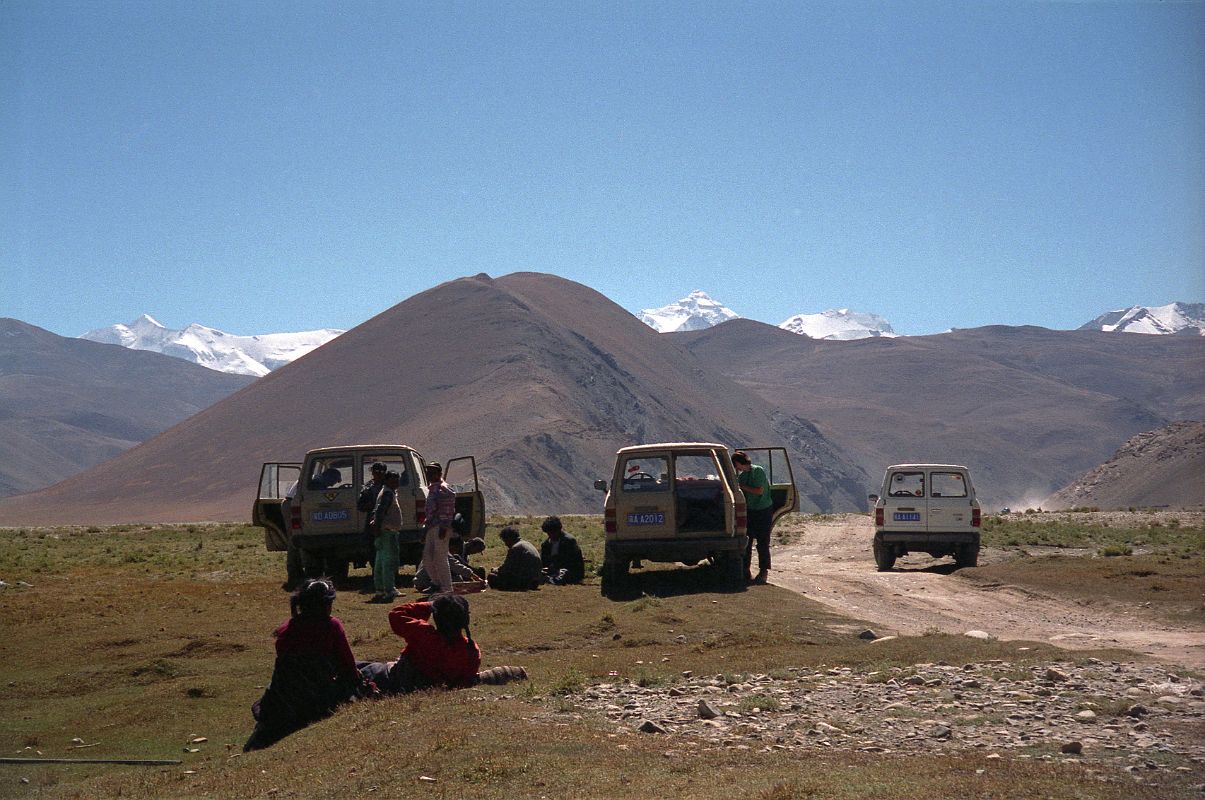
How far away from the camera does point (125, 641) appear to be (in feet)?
44.6

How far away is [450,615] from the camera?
968 centimetres

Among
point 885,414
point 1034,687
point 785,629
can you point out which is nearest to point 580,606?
point 785,629

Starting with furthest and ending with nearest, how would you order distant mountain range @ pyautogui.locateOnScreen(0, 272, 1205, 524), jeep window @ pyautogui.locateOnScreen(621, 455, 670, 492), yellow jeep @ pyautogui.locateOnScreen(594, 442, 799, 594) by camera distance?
1. distant mountain range @ pyautogui.locateOnScreen(0, 272, 1205, 524)
2. jeep window @ pyautogui.locateOnScreen(621, 455, 670, 492)
3. yellow jeep @ pyautogui.locateOnScreen(594, 442, 799, 594)

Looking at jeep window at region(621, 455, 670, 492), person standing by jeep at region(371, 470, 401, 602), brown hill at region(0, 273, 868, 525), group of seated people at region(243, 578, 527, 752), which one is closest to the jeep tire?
jeep window at region(621, 455, 670, 492)

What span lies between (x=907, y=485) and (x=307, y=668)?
671 inches

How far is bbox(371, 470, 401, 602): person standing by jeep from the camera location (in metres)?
15.9

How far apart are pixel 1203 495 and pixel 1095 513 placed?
3256 centimetres

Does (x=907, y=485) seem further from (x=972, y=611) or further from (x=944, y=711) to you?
(x=944, y=711)

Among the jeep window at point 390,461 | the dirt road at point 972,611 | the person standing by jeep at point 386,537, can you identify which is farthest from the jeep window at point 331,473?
the dirt road at point 972,611

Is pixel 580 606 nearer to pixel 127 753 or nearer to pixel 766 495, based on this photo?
pixel 766 495

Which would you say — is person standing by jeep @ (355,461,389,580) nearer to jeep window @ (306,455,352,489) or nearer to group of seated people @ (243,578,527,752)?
jeep window @ (306,455,352,489)

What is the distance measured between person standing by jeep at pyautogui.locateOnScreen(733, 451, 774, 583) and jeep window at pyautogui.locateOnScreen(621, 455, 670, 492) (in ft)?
3.73

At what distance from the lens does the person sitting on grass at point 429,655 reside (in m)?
9.62

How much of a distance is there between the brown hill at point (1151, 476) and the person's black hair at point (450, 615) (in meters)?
68.8
